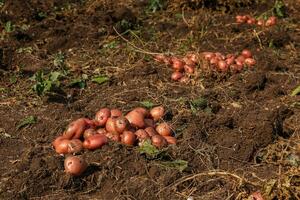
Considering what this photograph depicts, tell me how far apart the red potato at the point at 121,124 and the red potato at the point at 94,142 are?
5.3 inches

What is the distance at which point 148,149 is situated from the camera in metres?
3.96

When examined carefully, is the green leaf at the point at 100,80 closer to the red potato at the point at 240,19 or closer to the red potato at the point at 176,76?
the red potato at the point at 176,76

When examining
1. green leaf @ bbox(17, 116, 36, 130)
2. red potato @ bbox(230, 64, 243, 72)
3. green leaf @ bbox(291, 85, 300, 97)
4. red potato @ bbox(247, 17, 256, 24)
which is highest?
green leaf @ bbox(17, 116, 36, 130)


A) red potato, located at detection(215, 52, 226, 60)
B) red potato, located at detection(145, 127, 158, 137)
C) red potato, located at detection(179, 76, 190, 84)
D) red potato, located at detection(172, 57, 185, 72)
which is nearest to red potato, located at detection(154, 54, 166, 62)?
red potato, located at detection(172, 57, 185, 72)

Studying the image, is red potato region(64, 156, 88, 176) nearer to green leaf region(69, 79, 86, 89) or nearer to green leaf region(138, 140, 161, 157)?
green leaf region(138, 140, 161, 157)

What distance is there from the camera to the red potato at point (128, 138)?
404cm

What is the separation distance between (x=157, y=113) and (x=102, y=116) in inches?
18.9

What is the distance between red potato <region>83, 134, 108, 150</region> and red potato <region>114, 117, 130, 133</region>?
0.44 feet

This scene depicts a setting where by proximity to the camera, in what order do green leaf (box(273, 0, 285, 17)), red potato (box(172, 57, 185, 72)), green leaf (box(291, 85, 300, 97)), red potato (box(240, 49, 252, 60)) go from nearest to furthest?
1. green leaf (box(291, 85, 300, 97))
2. red potato (box(172, 57, 185, 72))
3. red potato (box(240, 49, 252, 60))
4. green leaf (box(273, 0, 285, 17))

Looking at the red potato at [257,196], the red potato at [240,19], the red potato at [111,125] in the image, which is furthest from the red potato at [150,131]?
the red potato at [240,19]

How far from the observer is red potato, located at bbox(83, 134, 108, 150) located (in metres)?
3.99

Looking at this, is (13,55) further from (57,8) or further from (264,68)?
(264,68)

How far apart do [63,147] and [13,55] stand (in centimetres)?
192

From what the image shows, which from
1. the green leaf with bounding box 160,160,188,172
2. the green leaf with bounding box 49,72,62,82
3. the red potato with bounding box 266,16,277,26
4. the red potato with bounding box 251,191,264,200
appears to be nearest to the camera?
the red potato with bounding box 251,191,264,200
